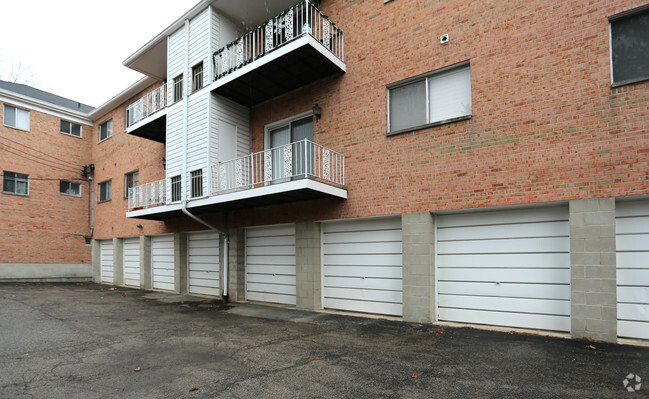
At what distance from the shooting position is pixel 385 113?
8664 millimetres

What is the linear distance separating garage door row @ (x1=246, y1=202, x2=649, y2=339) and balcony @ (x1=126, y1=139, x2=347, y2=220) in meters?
1.34

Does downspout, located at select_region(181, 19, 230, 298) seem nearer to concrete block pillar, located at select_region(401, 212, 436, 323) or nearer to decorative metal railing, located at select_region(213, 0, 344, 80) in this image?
decorative metal railing, located at select_region(213, 0, 344, 80)

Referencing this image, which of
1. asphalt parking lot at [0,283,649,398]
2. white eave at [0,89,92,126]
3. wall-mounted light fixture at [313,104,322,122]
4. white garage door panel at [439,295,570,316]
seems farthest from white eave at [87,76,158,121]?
white garage door panel at [439,295,570,316]

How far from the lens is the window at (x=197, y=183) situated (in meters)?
11.4

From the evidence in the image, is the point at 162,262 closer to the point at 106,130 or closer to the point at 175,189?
the point at 175,189

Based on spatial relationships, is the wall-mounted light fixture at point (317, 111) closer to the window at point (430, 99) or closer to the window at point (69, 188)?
the window at point (430, 99)

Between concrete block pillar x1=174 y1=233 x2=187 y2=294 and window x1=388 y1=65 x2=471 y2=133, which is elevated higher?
window x1=388 y1=65 x2=471 y2=133

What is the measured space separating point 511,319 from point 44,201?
70.2 feet

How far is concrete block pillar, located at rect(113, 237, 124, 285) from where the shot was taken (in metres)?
17.5

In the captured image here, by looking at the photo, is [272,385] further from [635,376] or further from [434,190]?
[434,190]

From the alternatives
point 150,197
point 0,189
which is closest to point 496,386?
point 150,197

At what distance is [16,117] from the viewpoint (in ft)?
60.2

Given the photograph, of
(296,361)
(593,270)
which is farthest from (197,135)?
(593,270)

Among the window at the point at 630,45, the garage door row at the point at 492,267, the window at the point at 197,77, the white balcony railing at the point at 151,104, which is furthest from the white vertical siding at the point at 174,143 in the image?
the window at the point at 630,45
